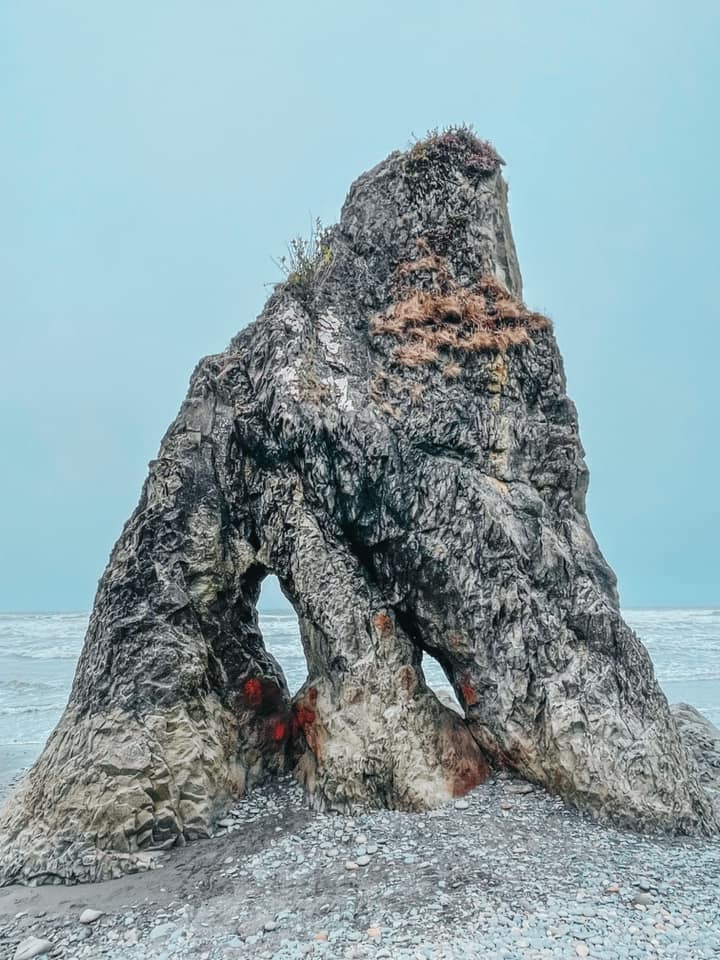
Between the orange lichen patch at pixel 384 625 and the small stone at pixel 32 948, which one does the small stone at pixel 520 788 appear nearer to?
the orange lichen patch at pixel 384 625

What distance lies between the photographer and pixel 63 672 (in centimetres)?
2820

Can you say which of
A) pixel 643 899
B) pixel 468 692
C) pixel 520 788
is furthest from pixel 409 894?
pixel 468 692

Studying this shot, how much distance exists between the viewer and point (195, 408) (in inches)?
395

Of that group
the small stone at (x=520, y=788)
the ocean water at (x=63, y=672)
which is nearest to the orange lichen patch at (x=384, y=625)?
the small stone at (x=520, y=788)

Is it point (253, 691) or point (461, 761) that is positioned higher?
point (253, 691)

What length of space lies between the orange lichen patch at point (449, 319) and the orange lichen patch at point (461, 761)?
553 cm

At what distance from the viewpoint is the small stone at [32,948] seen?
5953 mm

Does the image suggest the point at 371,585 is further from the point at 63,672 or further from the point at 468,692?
the point at 63,672

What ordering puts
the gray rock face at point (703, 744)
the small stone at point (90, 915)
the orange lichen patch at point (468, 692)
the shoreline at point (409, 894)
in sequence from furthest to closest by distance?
the gray rock face at point (703, 744), the orange lichen patch at point (468, 692), the small stone at point (90, 915), the shoreline at point (409, 894)

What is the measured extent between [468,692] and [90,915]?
5.28 meters

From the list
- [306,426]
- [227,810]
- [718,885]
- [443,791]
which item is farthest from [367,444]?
[718,885]

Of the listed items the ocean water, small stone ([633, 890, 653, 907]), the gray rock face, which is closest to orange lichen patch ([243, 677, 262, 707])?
small stone ([633, 890, 653, 907])

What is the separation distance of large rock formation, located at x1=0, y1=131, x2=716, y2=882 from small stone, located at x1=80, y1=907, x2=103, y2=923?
770 mm

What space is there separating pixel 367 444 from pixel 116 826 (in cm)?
606
